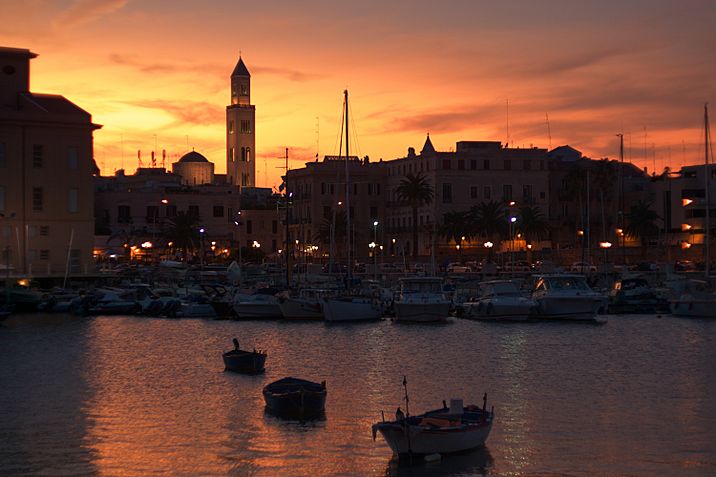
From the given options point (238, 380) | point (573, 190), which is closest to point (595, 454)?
point (238, 380)

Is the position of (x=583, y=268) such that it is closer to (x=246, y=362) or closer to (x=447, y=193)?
(x=447, y=193)

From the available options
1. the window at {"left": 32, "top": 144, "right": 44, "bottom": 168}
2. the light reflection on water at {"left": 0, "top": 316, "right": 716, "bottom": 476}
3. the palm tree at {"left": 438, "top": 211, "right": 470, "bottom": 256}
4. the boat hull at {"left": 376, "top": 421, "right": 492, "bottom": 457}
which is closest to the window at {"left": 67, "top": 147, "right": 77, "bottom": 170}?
the window at {"left": 32, "top": 144, "right": 44, "bottom": 168}

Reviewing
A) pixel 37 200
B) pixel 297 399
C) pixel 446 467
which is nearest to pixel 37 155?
pixel 37 200

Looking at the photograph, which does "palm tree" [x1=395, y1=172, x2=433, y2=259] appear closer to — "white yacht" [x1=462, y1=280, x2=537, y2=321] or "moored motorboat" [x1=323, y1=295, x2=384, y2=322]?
"white yacht" [x1=462, y1=280, x2=537, y2=321]

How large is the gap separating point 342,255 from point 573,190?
31623 mm

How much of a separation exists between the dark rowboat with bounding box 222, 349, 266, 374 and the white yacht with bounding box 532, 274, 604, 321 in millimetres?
31844

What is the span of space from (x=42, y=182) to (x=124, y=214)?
165ft

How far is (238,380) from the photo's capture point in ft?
164

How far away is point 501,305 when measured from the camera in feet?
263

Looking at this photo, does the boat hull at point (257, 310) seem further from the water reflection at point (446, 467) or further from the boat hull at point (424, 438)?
the boat hull at point (424, 438)

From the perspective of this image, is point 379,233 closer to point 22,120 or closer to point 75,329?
point 22,120

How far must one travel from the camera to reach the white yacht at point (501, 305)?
79812mm

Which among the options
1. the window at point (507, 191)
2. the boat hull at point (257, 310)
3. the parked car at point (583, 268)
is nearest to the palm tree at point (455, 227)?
the window at point (507, 191)

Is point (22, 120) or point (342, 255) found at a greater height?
point (22, 120)
